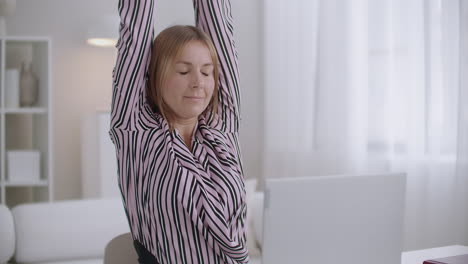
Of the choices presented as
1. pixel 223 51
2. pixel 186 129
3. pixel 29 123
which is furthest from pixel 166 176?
pixel 29 123

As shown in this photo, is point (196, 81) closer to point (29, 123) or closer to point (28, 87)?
point (28, 87)

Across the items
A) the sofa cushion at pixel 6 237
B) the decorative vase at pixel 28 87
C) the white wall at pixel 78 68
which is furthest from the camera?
the white wall at pixel 78 68

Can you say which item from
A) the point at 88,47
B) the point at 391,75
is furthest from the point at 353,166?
the point at 88,47

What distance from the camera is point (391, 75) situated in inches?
137

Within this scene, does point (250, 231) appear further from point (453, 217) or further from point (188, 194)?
point (188, 194)

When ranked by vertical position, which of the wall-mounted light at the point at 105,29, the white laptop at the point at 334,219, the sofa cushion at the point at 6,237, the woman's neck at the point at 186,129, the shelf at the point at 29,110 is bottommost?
the sofa cushion at the point at 6,237

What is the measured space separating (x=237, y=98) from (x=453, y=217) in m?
2.18

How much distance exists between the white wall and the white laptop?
334 centimetres

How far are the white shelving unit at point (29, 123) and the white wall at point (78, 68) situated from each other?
0.59ft

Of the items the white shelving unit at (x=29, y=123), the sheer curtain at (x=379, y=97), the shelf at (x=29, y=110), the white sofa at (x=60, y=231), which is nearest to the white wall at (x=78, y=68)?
the white shelving unit at (x=29, y=123)

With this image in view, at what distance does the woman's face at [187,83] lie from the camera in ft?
4.16

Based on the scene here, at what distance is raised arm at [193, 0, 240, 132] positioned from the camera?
4.59ft

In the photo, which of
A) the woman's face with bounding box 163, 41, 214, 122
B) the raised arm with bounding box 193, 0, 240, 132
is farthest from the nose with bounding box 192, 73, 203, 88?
the raised arm with bounding box 193, 0, 240, 132

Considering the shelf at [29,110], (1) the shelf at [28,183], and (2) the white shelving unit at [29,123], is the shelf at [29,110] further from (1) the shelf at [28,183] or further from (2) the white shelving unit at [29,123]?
(1) the shelf at [28,183]
